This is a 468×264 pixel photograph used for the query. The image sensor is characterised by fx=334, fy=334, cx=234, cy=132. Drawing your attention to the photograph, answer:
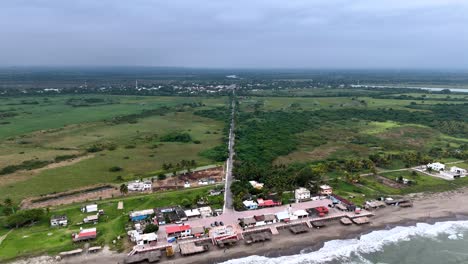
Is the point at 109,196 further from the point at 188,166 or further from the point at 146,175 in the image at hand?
the point at 188,166

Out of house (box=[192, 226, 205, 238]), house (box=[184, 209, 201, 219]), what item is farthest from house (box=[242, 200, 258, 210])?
house (box=[192, 226, 205, 238])

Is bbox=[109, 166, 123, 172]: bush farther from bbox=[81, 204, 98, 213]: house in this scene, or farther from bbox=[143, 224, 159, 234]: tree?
bbox=[143, 224, 159, 234]: tree

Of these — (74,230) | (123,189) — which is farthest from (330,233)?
(74,230)

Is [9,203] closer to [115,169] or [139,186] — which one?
[139,186]

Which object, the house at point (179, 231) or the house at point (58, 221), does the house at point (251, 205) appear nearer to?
the house at point (179, 231)

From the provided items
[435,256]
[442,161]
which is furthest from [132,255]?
[442,161]
